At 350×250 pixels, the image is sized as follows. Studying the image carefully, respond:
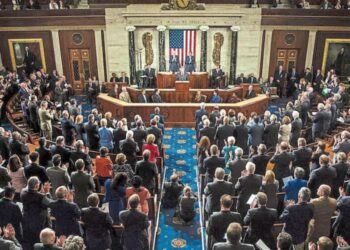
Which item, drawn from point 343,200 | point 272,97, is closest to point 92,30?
point 272,97

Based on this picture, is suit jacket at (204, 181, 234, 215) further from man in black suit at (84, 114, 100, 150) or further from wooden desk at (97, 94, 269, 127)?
wooden desk at (97, 94, 269, 127)

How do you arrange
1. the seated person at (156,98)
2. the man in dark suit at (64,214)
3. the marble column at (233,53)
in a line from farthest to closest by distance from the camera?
the marble column at (233,53) < the seated person at (156,98) < the man in dark suit at (64,214)

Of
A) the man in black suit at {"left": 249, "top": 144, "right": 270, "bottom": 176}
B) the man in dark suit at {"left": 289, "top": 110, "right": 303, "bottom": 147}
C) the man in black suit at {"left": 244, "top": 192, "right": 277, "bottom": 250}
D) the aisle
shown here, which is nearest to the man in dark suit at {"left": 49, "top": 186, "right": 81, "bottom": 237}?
the aisle

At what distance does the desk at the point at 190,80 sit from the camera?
15.2 metres

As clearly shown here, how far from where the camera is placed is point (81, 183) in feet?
18.7

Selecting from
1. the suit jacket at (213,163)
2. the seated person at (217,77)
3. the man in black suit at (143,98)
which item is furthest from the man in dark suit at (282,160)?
the seated person at (217,77)

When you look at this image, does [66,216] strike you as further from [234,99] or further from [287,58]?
[287,58]

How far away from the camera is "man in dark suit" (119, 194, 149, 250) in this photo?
4605mm

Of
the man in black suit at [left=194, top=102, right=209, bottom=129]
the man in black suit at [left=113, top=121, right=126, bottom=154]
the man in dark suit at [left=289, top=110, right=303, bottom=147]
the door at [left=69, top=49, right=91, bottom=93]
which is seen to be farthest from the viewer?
the door at [left=69, top=49, right=91, bottom=93]

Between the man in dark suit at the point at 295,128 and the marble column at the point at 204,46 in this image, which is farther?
the marble column at the point at 204,46

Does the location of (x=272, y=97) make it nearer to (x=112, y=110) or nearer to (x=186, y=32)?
(x=186, y=32)

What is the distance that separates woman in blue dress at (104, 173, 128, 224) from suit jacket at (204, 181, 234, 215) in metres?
1.25

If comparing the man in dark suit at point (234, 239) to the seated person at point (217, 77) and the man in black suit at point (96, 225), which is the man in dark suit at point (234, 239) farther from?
the seated person at point (217, 77)

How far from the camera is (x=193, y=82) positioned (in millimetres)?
15492
